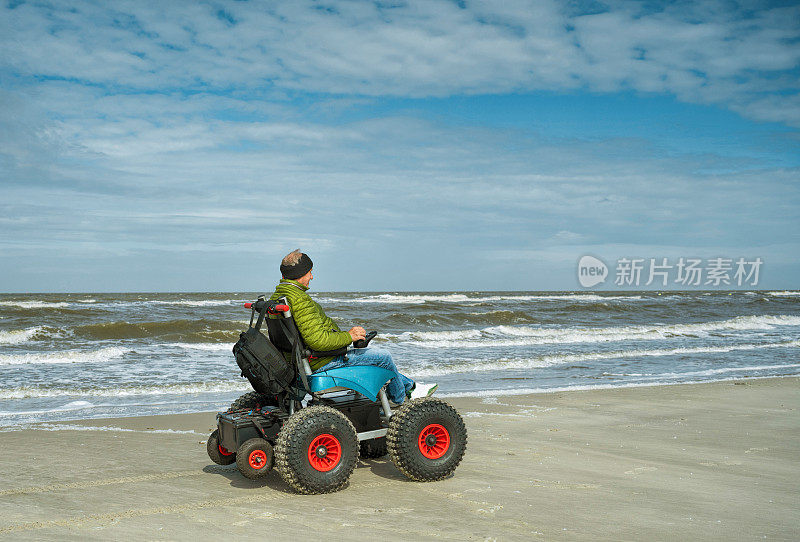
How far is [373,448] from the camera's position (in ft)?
18.5

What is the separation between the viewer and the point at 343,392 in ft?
17.9

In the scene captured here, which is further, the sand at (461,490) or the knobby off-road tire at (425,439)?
the knobby off-road tire at (425,439)

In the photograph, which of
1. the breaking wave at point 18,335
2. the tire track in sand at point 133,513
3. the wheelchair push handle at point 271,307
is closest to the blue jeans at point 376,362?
A: the wheelchair push handle at point 271,307

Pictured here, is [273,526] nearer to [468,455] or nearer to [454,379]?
[468,455]

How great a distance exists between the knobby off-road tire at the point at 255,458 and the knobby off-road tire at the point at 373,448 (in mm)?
932

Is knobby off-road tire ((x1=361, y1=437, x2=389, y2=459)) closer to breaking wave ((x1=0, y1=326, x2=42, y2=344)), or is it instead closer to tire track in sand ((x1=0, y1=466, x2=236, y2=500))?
tire track in sand ((x1=0, y1=466, x2=236, y2=500))

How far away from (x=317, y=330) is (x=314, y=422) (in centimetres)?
66

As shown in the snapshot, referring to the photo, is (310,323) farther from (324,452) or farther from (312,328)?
(324,452)

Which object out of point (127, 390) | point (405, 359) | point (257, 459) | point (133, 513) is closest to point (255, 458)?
point (257, 459)

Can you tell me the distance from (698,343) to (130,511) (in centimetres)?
2050

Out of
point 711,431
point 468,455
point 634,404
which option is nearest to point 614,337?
point 634,404

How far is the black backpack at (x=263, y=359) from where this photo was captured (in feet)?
15.5

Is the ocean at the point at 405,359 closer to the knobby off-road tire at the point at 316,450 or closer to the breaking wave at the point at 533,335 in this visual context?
the breaking wave at the point at 533,335

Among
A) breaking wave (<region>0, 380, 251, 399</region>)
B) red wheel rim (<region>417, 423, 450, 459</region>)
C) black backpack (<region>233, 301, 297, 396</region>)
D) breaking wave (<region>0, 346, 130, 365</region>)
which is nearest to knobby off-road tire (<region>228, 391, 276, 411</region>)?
black backpack (<region>233, 301, 297, 396</region>)
